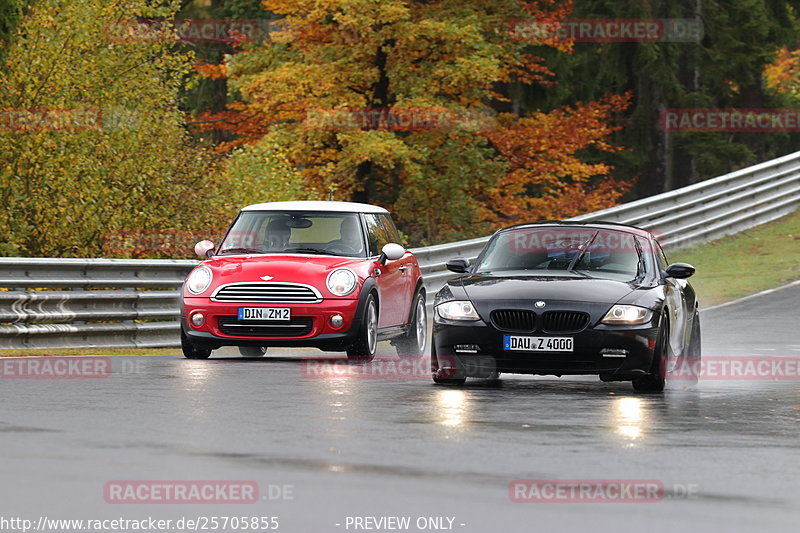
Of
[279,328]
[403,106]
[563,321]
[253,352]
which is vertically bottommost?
[253,352]

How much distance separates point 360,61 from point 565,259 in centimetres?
2257

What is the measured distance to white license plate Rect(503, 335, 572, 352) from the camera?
13656 millimetres

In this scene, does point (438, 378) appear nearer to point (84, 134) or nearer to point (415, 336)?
point (415, 336)

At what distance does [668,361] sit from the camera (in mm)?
14555

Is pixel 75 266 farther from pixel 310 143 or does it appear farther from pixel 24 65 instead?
pixel 310 143

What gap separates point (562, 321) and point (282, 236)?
562 centimetres

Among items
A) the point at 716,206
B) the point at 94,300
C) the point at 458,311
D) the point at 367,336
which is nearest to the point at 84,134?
the point at 94,300

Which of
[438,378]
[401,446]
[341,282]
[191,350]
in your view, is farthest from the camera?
[191,350]

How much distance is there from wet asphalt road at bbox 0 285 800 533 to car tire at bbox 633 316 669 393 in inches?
7.5

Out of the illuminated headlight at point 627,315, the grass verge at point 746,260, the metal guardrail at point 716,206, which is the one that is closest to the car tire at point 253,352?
the illuminated headlight at point 627,315

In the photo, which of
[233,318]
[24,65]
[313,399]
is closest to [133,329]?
[233,318]

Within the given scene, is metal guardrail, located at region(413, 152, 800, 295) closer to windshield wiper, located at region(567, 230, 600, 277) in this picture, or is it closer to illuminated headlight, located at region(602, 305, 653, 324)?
windshield wiper, located at region(567, 230, 600, 277)

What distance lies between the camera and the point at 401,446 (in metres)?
9.86

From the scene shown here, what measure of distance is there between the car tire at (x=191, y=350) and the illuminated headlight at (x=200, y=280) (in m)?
0.50
